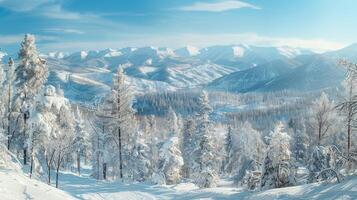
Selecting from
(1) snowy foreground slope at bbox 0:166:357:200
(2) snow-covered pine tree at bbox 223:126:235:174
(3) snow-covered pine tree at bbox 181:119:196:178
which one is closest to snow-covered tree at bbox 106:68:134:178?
(1) snowy foreground slope at bbox 0:166:357:200

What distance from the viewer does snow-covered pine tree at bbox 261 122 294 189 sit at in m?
30.7

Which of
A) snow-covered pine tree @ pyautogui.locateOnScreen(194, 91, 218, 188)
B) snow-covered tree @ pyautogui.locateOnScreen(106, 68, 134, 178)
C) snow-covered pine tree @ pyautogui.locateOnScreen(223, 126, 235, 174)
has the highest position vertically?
snow-covered tree @ pyautogui.locateOnScreen(106, 68, 134, 178)

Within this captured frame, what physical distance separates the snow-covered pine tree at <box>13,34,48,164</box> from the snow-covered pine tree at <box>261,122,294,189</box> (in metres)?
24.9

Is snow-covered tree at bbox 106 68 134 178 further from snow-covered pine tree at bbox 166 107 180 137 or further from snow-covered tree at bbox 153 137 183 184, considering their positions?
snow-covered pine tree at bbox 166 107 180 137

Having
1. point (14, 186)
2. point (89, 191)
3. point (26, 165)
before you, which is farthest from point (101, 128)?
point (14, 186)

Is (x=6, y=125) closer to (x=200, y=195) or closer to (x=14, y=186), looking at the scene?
(x=200, y=195)

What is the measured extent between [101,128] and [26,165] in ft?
60.9

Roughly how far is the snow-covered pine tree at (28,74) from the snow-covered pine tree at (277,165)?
81.8 ft

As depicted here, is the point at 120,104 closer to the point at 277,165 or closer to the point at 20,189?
the point at 277,165

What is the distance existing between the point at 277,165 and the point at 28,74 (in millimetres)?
26861

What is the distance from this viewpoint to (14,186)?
16766 mm

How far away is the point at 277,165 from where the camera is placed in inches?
1224

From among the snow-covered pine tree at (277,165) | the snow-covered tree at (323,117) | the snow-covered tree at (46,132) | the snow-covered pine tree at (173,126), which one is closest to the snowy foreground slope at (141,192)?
the snow-covered pine tree at (277,165)

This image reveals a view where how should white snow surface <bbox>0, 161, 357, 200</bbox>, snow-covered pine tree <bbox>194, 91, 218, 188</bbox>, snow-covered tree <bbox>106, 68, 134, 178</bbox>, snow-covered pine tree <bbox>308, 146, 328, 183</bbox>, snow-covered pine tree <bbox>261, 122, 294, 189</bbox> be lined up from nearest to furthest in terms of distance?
1. white snow surface <bbox>0, 161, 357, 200</bbox>
2. snow-covered pine tree <bbox>261, 122, 294, 189</bbox>
3. snow-covered pine tree <bbox>308, 146, 328, 183</bbox>
4. snow-covered tree <bbox>106, 68, 134, 178</bbox>
5. snow-covered pine tree <bbox>194, 91, 218, 188</bbox>
